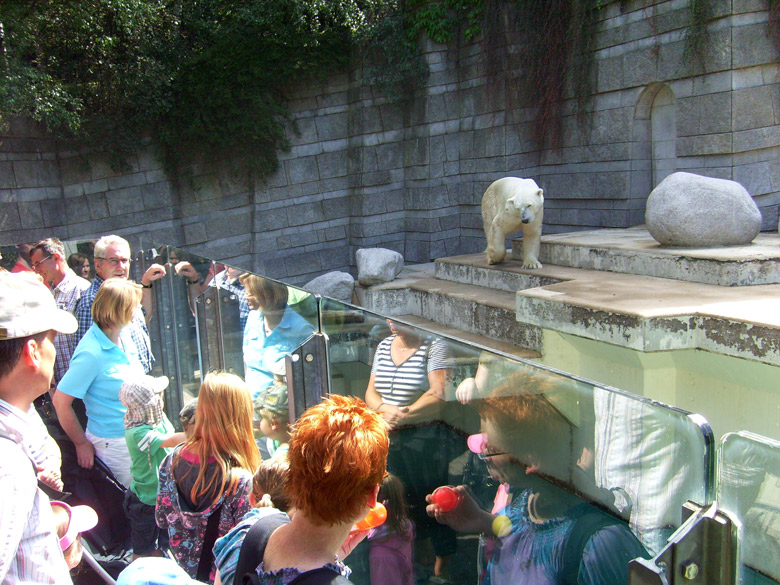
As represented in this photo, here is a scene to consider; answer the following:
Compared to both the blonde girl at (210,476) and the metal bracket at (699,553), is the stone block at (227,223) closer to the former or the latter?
the blonde girl at (210,476)

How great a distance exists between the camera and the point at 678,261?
4.66m

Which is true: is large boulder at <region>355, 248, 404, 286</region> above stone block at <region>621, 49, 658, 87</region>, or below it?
below

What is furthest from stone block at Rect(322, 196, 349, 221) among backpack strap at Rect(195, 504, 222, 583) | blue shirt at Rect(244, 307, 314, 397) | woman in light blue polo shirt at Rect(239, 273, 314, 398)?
backpack strap at Rect(195, 504, 222, 583)

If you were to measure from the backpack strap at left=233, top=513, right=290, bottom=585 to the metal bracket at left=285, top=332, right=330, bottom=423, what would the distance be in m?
0.59

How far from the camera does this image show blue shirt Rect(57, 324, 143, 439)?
264 cm

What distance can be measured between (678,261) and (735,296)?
817 mm

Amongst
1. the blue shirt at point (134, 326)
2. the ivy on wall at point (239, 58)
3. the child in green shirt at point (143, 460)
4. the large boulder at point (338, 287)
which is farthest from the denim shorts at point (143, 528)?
the ivy on wall at point (239, 58)

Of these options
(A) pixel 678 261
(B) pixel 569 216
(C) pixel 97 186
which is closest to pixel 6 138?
(C) pixel 97 186

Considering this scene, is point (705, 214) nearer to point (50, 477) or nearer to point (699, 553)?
point (699, 553)

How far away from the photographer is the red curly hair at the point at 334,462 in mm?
1220

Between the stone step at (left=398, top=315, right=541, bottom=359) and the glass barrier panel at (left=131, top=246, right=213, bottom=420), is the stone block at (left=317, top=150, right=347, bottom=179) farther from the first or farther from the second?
the glass barrier panel at (left=131, top=246, right=213, bottom=420)

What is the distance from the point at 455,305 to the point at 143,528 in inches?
145

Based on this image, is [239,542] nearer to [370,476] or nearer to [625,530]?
[370,476]

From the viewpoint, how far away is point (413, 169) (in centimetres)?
1011
